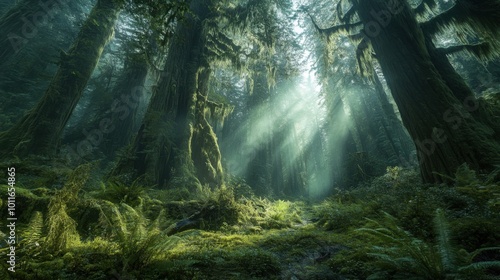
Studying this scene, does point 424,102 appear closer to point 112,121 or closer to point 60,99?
point 60,99

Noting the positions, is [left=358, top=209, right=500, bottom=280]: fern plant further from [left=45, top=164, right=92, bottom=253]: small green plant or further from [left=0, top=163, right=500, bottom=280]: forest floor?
[left=45, top=164, right=92, bottom=253]: small green plant

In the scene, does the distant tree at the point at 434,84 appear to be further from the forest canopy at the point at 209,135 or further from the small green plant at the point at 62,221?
the small green plant at the point at 62,221

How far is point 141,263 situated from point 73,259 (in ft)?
2.44

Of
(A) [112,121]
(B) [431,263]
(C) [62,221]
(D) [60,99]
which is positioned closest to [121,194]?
(C) [62,221]

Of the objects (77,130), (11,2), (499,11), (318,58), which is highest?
(11,2)

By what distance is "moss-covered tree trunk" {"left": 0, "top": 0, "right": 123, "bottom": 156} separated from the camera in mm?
8633

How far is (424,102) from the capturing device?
6.89 m

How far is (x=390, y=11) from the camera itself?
26.2 feet

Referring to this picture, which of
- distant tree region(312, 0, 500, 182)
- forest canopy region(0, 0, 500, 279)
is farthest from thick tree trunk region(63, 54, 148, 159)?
distant tree region(312, 0, 500, 182)

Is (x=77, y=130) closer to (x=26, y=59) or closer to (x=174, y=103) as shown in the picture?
(x=26, y=59)

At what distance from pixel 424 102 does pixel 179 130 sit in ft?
27.3

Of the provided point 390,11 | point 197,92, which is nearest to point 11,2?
point 197,92

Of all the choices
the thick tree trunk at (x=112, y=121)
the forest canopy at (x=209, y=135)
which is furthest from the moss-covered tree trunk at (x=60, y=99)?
the thick tree trunk at (x=112, y=121)

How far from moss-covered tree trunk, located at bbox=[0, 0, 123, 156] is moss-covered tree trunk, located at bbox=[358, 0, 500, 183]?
347 inches
